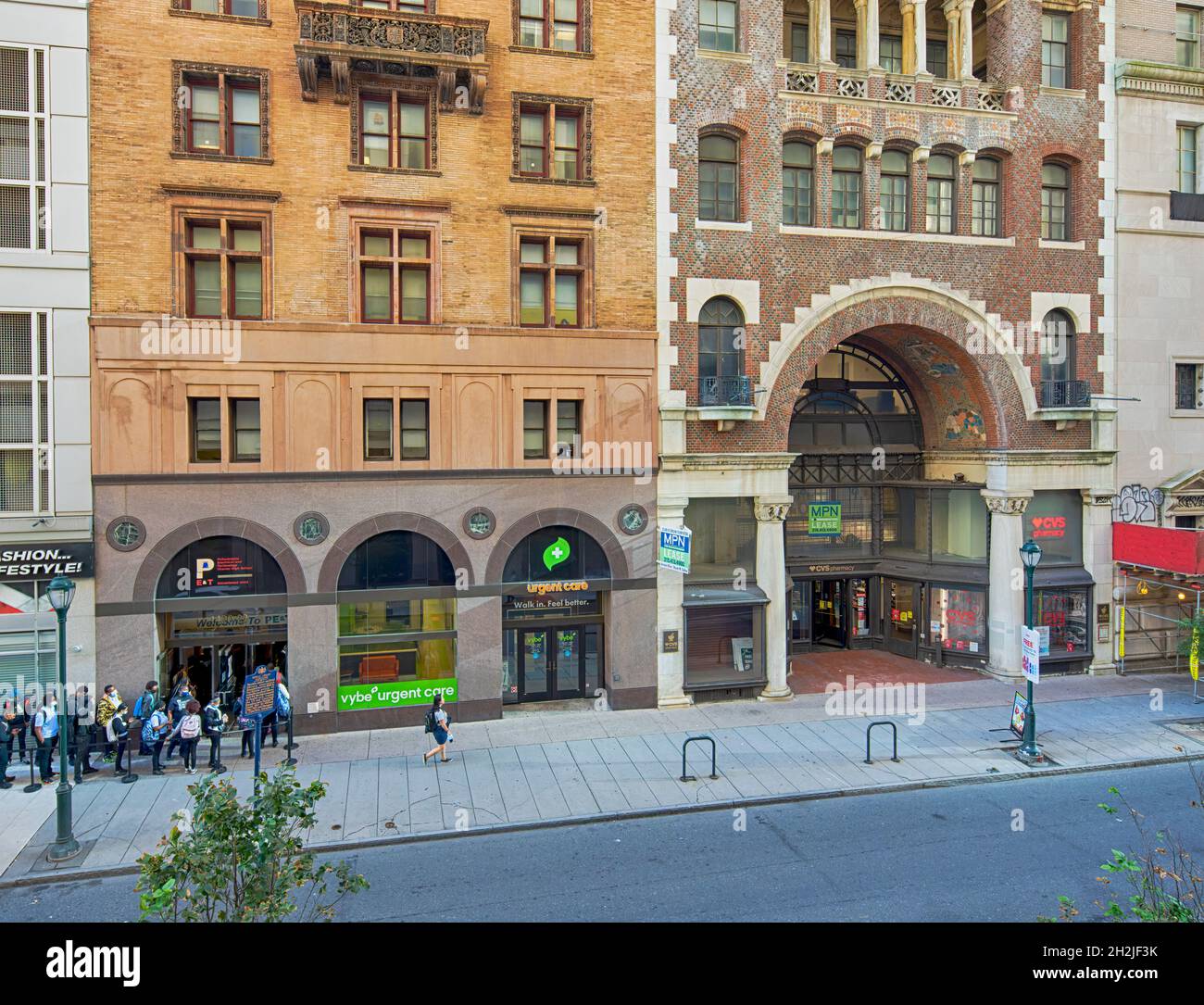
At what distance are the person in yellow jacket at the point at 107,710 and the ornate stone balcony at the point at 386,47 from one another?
13506mm

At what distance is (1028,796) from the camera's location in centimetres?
1494

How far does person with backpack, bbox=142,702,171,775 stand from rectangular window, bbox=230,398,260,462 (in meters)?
5.71

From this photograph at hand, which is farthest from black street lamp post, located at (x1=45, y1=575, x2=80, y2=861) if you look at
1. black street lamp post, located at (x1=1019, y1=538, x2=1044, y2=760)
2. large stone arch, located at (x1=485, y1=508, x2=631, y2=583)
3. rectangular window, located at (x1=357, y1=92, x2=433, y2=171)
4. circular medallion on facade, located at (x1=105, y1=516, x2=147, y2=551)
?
black street lamp post, located at (x1=1019, y1=538, x2=1044, y2=760)

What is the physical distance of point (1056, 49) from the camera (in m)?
22.9

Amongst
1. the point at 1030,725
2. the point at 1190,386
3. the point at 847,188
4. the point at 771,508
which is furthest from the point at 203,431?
the point at 1190,386

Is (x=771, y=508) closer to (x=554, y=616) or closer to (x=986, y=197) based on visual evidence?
(x=554, y=616)

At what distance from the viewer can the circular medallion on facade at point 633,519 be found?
20219 mm

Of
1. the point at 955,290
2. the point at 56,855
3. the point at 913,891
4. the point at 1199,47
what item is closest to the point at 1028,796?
the point at 913,891

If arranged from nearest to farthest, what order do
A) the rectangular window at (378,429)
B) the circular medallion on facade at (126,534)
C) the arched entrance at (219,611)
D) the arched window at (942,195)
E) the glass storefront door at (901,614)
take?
the circular medallion on facade at (126,534), the arched entrance at (219,611), the rectangular window at (378,429), the arched window at (942,195), the glass storefront door at (901,614)

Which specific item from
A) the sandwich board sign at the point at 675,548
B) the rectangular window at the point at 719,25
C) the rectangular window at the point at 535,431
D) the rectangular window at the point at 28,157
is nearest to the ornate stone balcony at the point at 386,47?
the rectangular window at the point at 28,157

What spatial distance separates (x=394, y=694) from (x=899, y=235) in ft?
56.9

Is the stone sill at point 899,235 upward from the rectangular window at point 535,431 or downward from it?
upward

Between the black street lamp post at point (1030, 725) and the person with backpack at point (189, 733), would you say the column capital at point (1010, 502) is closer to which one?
the black street lamp post at point (1030, 725)

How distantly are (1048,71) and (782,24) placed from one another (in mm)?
7732
